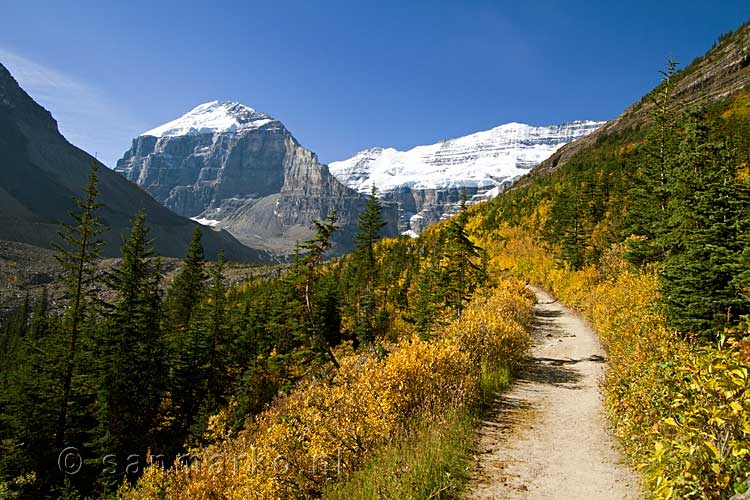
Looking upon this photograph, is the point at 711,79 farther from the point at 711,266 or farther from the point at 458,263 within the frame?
the point at 711,266

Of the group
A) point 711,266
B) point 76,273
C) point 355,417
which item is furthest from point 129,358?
point 711,266

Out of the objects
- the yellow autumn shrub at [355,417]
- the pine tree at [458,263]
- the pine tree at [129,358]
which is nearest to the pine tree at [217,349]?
the pine tree at [129,358]

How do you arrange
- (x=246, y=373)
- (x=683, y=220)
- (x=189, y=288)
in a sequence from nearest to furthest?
(x=683, y=220)
(x=246, y=373)
(x=189, y=288)

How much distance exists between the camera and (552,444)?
22.2ft

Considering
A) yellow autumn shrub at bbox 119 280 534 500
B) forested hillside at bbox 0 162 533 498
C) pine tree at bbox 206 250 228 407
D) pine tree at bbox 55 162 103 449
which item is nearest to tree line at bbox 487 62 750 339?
forested hillside at bbox 0 162 533 498

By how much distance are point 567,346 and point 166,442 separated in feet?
92.0

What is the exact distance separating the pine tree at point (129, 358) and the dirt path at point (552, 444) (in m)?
24.1

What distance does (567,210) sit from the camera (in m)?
31.6

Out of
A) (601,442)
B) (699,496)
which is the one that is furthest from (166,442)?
(699,496)

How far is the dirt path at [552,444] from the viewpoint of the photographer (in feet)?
17.3

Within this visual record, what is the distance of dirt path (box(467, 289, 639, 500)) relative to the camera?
5.29 m

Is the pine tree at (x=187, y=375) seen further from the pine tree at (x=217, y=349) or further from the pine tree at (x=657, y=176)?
the pine tree at (x=657, y=176)

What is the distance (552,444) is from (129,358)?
26647 millimetres

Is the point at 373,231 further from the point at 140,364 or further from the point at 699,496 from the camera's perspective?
the point at 699,496
